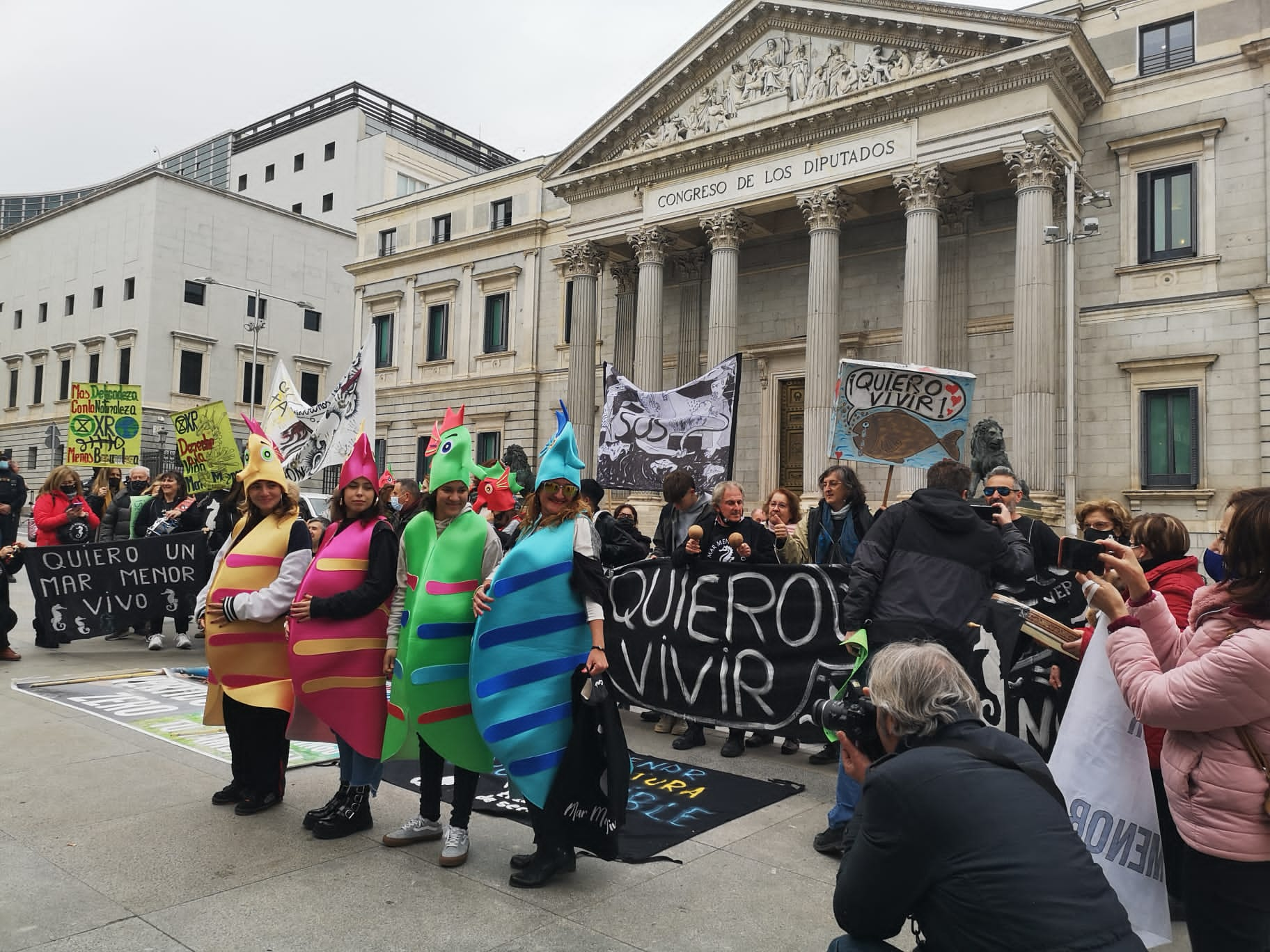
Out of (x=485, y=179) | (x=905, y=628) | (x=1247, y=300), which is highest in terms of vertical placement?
(x=485, y=179)

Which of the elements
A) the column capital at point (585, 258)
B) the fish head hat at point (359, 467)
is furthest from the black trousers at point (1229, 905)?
the column capital at point (585, 258)

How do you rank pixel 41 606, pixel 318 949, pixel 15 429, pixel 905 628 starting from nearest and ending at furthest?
pixel 318 949 < pixel 905 628 < pixel 41 606 < pixel 15 429

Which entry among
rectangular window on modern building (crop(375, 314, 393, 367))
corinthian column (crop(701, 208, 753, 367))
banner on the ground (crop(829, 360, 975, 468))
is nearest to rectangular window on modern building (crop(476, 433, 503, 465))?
rectangular window on modern building (crop(375, 314, 393, 367))

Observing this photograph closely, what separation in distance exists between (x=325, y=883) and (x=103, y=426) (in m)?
16.6

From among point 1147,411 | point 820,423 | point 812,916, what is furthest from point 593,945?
point 1147,411

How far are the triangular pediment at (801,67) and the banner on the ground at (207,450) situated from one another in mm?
17771

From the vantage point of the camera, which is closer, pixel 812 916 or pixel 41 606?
pixel 812 916

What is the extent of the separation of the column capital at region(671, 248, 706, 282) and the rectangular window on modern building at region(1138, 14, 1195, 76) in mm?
12525

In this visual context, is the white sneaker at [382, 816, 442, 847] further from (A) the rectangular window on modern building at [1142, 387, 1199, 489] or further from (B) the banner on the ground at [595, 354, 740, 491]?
(A) the rectangular window on modern building at [1142, 387, 1199, 489]

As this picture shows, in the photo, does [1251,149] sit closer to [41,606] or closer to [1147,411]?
[1147,411]

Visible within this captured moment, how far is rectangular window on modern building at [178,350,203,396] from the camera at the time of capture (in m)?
47.4

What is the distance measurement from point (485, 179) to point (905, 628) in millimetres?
34151

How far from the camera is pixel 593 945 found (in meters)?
3.71

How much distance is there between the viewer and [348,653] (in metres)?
4.96
